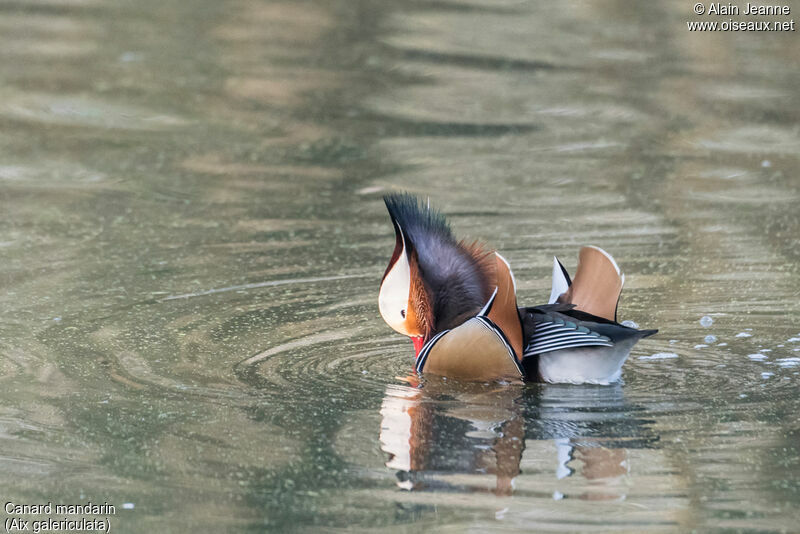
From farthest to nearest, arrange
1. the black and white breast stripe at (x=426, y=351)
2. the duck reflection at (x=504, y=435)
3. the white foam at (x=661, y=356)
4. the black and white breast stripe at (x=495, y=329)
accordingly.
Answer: the white foam at (x=661, y=356) → the black and white breast stripe at (x=426, y=351) → the black and white breast stripe at (x=495, y=329) → the duck reflection at (x=504, y=435)

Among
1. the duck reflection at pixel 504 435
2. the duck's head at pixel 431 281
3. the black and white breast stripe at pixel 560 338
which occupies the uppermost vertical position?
the duck's head at pixel 431 281

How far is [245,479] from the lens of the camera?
5020 millimetres

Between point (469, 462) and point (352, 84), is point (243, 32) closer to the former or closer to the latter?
point (352, 84)

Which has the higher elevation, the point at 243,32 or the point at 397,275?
the point at 243,32

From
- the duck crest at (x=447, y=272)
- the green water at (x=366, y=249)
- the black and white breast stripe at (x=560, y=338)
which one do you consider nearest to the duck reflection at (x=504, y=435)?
the green water at (x=366, y=249)

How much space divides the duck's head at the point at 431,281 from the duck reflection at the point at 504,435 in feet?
0.94

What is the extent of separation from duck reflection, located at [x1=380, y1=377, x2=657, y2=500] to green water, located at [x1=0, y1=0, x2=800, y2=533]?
16 millimetres

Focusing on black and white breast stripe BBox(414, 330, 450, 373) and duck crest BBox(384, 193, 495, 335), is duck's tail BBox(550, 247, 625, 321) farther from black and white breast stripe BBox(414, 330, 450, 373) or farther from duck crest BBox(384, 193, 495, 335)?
black and white breast stripe BBox(414, 330, 450, 373)

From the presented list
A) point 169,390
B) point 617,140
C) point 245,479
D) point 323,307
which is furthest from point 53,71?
point 245,479

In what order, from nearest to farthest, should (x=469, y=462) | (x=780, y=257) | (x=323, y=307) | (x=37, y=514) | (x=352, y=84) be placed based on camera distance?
(x=37, y=514) < (x=469, y=462) < (x=323, y=307) < (x=780, y=257) < (x=352, y=84)

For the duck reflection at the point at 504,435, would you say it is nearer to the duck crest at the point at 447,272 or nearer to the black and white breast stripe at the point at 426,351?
the black and white breast stripe at the point at 426,351

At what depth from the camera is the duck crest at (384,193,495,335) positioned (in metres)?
6.05

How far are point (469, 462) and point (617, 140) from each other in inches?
225

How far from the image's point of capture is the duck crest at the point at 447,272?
6055mm
